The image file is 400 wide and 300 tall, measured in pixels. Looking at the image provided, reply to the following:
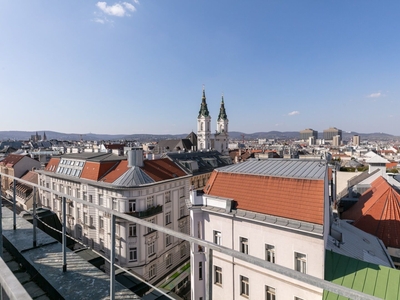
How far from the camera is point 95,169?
23000 mm

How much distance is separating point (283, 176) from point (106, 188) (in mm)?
15078

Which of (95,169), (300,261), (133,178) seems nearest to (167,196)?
(133,178)

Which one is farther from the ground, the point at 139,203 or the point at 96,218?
the point at 139,203

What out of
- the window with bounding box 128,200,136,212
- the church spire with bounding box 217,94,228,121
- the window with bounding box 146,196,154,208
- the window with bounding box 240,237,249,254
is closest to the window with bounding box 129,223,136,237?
the window with bounding box 128,200,136,212

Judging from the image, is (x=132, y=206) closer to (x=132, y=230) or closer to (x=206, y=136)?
(x=132, y=230)

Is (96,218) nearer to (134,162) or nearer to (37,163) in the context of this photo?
(134,162)

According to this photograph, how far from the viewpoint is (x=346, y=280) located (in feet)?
31.8

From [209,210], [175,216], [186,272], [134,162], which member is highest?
[134,162]

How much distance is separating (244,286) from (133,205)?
11.4 meters

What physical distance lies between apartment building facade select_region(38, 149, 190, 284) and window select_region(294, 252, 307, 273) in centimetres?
1262

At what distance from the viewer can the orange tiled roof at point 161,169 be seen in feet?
72.9

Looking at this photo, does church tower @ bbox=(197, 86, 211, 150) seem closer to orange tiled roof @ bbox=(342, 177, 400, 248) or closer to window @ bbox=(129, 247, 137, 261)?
window @ bbox=(129, 247, 137, 261)

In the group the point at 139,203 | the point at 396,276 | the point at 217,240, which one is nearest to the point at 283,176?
the point at 217,240

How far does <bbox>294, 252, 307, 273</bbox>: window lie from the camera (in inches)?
402
